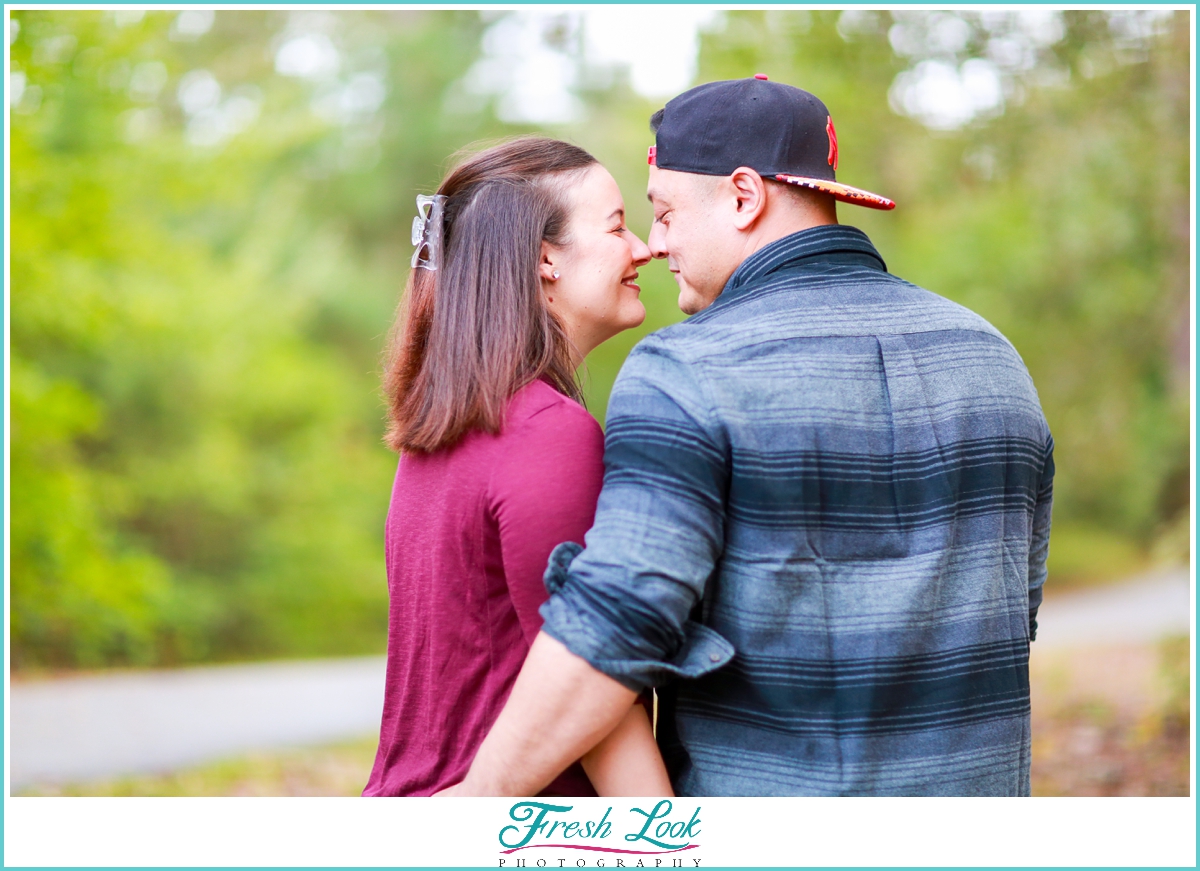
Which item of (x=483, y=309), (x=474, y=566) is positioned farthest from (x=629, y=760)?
(x=483, y=309)

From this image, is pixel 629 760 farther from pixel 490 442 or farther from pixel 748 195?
pixel 748 195

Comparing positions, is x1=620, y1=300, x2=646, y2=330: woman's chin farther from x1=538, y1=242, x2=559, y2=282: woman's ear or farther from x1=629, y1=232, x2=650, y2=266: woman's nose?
x1=538, y1=242, x2=559, y2=282: woman's ear

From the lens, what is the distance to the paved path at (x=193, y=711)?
657cm

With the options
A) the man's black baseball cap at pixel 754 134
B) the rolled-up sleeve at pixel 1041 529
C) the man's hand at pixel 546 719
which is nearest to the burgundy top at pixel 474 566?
the man's hand at pixel 546 719

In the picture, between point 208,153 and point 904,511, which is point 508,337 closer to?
point 904,511

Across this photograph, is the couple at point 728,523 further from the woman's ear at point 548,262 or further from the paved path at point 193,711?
the paved path at point 193,711

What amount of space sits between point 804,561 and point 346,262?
435 inches

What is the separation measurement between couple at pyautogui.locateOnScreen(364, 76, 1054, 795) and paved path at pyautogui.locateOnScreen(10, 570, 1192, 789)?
525cm

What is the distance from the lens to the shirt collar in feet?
6.14

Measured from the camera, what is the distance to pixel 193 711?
7.75 metres

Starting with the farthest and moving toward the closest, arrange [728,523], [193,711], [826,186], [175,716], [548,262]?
1. [193,711]
2. [175,716]
3. [548,262]
4. [826,186]
5. [728,523]

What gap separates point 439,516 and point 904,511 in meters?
0.76

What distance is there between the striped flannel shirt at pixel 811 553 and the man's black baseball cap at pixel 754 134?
0.27 m

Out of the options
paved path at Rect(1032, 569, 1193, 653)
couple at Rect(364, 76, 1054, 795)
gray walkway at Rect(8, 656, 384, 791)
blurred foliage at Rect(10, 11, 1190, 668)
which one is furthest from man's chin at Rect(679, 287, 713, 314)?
paved path at Rect(1032, 569, 1193, 653)
